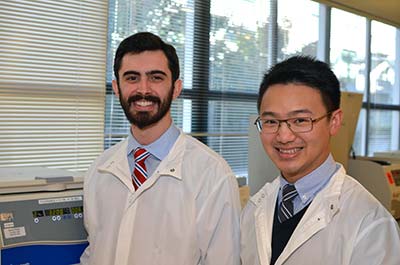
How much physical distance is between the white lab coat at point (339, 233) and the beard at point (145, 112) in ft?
1.54

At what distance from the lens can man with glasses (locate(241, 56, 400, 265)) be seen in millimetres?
1055

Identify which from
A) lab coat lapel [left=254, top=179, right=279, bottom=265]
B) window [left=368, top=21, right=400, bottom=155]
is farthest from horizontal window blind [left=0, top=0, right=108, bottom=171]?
window [left=368, top=21, right=400, bottom=155]

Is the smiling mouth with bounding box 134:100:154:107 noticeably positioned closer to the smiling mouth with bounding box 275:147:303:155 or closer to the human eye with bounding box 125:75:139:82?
the human eye with bounding box 125:75:139:82

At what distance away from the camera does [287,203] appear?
4.05 ft

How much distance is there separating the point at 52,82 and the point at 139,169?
56.1 inches

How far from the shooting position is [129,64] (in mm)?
1444

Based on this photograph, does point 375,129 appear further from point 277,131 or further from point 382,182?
point 277,131

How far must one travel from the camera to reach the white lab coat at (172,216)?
1.38 meters

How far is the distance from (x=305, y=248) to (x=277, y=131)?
0.30m

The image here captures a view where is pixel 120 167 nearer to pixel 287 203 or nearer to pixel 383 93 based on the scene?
pixel 287 203

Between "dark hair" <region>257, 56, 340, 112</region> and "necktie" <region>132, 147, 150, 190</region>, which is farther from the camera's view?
"necktie" <region>132, 147, 150, 190</region>

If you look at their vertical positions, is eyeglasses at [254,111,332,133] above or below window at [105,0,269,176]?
below

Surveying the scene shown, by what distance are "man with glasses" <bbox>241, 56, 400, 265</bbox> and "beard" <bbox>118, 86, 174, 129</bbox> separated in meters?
0.36

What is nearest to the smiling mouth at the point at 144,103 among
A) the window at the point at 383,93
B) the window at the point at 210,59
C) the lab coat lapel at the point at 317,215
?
the lab coat lapel at the point at 317,215
